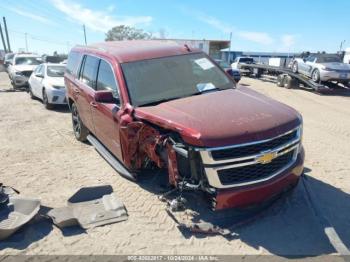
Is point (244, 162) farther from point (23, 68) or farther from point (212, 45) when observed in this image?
point (212, 45)

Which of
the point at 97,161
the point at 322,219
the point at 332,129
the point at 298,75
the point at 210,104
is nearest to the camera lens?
the point at 322,219

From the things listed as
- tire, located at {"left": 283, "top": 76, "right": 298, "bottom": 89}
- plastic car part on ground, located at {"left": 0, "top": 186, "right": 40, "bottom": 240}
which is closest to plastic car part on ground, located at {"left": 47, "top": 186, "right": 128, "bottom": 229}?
plastic car part on ground, located at {"left": 0, "top": 186, "right": 40, "bottom": 240}

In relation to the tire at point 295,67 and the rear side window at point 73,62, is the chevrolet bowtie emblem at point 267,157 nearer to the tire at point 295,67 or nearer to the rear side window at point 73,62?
the rear side window at point 73,62

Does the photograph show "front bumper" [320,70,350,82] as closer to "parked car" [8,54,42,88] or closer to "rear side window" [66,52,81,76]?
"rear side window" [66,52,81,76]

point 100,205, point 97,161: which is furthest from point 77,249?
point 97,161

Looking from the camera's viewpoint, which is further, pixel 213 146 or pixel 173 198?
pixel 173 198

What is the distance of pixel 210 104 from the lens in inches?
162

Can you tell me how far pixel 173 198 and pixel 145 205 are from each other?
15.5 inches

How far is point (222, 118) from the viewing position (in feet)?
12.0

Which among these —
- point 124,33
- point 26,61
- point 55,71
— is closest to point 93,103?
point 55,71

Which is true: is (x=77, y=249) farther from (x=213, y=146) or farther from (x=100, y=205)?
(x=213, y=146)

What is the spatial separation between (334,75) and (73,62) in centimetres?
1455

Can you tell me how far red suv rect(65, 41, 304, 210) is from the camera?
136 inches

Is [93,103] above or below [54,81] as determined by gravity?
above
